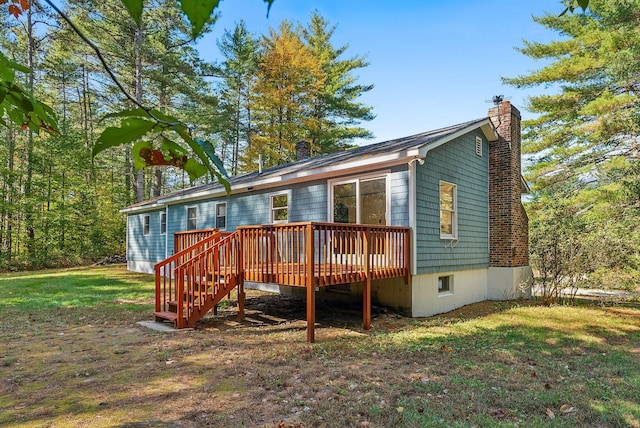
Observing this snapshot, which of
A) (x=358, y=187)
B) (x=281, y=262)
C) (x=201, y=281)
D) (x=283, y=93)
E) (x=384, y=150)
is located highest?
(x=283, y=93)

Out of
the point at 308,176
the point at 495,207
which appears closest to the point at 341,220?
the point at 308,176

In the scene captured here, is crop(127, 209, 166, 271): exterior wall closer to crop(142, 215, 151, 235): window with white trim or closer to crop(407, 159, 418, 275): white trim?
crop(142, 215, 151, 235): window with white trim

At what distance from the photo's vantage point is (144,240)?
58.0 feet

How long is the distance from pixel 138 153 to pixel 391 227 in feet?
22.4

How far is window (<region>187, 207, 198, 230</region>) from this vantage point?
14438 millimetres

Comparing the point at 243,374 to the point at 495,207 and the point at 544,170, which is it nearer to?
the point at 495,207

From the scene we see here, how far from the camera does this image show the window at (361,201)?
29.4 ft

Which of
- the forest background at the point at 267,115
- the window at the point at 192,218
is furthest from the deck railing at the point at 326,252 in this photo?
the window at the point at 192,218

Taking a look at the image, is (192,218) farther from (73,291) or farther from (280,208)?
(280,208)

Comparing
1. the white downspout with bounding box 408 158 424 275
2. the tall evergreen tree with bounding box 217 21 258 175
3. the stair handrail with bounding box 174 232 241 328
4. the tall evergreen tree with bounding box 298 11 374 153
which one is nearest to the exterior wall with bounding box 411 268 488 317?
the white downspout with bounding box 408 158 424 275

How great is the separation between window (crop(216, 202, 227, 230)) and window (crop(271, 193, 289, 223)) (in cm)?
253

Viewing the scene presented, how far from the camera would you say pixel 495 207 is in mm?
11227

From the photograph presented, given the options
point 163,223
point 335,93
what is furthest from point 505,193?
point 335,93

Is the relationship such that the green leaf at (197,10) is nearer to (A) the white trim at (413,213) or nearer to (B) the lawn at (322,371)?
(B) the lawn at (322,371)
